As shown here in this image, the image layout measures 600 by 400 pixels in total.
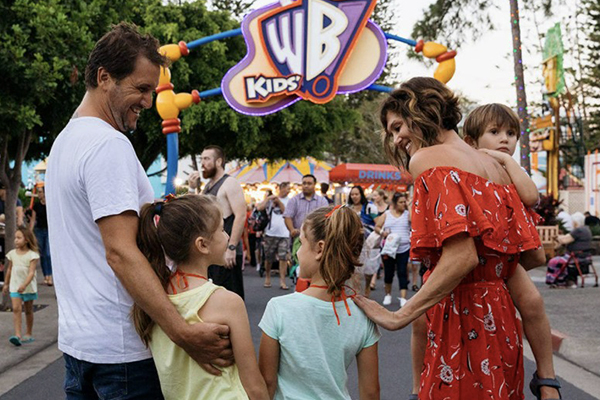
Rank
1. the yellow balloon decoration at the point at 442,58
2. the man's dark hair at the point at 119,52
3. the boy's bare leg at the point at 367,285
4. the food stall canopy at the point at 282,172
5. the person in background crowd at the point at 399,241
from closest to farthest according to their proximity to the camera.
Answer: the man's dark hair at the point at 119,52 < the person in background crowd at the point at 399,241 < the boy's bare leg at the point at 367,285 < the yellow balloon decoration at the point at 442,58 < the food stall canopy at the point at 282,172

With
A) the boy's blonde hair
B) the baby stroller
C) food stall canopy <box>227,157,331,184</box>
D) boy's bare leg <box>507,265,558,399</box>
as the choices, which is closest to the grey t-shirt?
the baby stroller

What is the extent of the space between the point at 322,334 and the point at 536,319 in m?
0.78

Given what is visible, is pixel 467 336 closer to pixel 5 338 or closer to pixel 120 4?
pixel 5 338

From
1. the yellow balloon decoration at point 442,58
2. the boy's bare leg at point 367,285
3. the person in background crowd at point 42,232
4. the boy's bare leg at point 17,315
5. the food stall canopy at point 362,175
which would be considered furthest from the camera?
the food stall canopy at point 362,175

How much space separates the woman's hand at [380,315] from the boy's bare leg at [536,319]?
1.56 ft

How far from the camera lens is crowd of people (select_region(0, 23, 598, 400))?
230cm

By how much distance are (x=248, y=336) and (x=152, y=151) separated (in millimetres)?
21061

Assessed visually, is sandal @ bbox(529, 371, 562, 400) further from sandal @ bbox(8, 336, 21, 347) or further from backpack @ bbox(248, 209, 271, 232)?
backpack @ bbox(248, 209, 271, 232)

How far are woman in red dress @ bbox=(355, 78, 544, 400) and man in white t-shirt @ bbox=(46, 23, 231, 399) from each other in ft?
2.37

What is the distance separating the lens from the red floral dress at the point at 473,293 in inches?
96.9

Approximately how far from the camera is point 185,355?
7.93 feet

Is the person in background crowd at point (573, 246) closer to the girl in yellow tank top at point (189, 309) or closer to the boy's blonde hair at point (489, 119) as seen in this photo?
the boy's blonde hair at point (489, 119)

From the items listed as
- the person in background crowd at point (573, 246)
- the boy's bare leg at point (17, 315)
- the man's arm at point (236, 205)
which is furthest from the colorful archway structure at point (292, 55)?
the man's arm at point (236, 205)

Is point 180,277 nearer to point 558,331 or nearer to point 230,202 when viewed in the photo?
point 230,202
